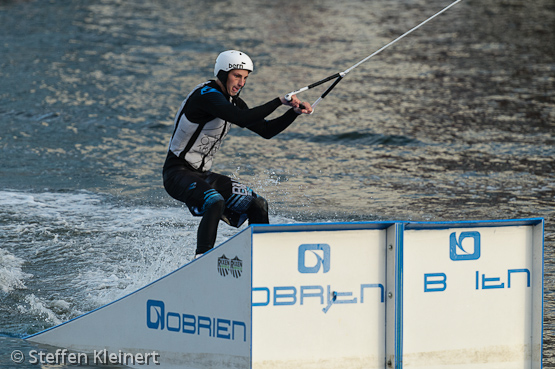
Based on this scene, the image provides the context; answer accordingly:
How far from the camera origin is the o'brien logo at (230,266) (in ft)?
17.3

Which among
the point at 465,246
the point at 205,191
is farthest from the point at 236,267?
the point at 205,191

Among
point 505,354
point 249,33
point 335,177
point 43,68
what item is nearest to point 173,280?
point 505,354

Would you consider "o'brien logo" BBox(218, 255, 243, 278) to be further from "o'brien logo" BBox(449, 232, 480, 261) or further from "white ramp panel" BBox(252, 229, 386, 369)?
"o'brien logo" BBox(449, 232, 480, 261)

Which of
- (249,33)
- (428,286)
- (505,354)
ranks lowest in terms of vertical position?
(505,354)

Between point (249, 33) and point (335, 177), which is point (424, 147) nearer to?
point (335, 177)

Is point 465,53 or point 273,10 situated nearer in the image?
point 465,53

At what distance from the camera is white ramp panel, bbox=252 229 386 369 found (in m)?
5.25

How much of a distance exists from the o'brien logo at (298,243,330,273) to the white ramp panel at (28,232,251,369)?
350 millimetres

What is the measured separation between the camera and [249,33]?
27.2 m

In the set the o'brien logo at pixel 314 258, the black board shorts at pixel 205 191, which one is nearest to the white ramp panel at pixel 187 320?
the o'brien logo at pixel 314 258

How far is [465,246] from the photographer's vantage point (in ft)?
18.1

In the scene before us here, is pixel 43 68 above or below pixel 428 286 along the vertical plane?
above

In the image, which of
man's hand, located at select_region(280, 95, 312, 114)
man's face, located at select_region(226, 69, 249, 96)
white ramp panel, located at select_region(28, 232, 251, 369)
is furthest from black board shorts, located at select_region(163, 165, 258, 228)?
white ramp panel, located at select_region(28, 232, 251, 369)

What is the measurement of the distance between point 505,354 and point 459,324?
0.39 meters
